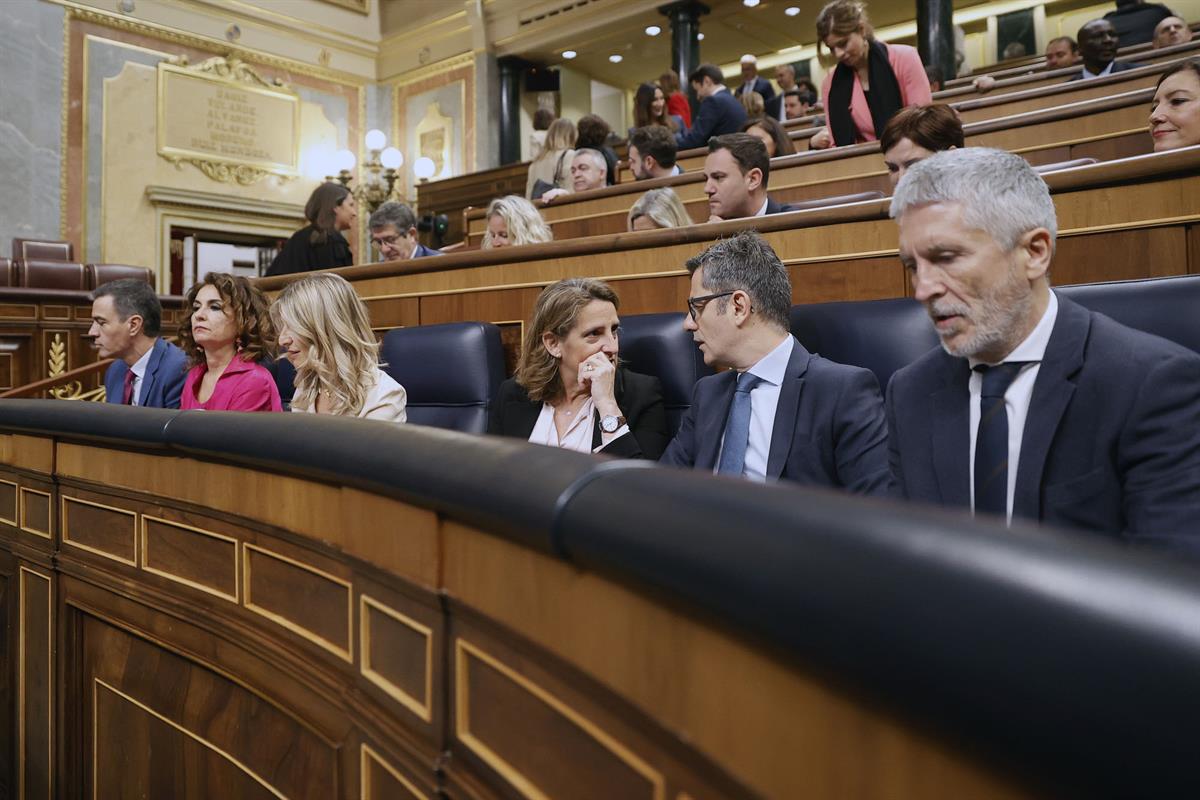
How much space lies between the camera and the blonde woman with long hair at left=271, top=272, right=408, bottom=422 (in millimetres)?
1856

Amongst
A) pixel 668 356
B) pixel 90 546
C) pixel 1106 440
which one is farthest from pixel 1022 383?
pixel 90 546

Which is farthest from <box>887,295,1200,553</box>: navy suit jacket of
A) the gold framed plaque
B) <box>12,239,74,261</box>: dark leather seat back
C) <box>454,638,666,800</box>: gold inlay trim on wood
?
the gold framed plaque

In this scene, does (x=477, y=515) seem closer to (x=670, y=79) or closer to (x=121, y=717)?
(x=121, y=717)

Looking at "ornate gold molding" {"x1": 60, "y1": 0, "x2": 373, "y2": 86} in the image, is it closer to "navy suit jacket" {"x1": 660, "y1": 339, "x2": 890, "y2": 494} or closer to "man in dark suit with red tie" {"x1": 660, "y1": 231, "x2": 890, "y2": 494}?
"man in dark suit with red tie" {"x1": 660, "y1": 231, "x2": 890, "y2": 494}

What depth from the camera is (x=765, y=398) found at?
1.39m

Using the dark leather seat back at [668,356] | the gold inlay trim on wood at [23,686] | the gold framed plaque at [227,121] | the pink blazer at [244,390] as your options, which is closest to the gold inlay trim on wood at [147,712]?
the gold inlay trim on wood at [23,686]

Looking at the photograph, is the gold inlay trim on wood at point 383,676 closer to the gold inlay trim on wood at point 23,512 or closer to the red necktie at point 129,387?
the gold inlay trim on wood at point 23,512

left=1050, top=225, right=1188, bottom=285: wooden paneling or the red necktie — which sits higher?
left=1050, top=225, right=1188, bottom=285: wooden paneling

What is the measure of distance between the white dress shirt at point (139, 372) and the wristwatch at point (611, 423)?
4.62 ft

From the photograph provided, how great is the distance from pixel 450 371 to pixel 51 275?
14.6 ft

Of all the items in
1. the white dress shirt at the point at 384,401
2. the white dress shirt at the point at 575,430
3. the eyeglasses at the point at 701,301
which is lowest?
the white dress shirt at the point at 575,430

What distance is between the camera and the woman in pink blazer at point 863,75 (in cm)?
271

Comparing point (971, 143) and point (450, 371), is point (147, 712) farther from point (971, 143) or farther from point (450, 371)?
point (971, 143)

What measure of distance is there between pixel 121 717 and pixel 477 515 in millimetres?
890
